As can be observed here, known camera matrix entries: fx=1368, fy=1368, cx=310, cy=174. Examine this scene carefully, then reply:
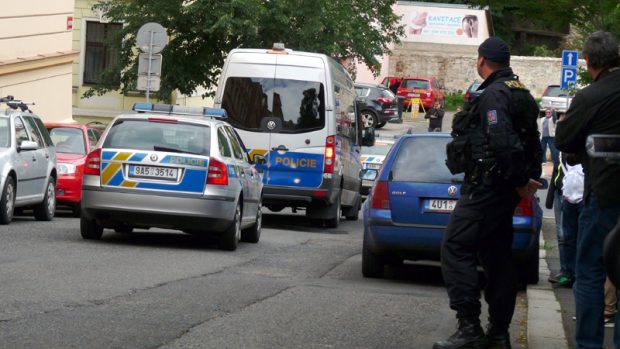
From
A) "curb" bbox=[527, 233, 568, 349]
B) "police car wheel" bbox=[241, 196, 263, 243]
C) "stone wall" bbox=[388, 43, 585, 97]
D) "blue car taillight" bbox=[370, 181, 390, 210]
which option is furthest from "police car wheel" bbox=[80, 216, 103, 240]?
"stone wall" bbox=[388, 43, 585, 97]

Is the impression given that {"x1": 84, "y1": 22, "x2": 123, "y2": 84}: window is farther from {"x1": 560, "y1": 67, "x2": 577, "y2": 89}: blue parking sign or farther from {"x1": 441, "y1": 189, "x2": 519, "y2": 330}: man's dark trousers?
{"x1": 441, "y1": 189, "x2": 519, "y2": 330}: man's dark trousers

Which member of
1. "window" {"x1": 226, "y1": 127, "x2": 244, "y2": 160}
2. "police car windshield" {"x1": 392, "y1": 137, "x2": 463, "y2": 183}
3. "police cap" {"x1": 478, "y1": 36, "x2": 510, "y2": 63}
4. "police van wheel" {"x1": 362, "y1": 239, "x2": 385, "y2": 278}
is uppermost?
"police cap" {"x1": 478, "y1": 36, "x2": 510, "y2": 63}

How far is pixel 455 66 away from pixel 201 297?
206 ft

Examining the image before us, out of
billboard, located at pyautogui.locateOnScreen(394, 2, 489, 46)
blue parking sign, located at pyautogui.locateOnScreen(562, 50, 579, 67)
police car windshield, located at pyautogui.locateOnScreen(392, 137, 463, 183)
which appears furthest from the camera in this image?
billboard, located at pyautogui.locateOnScreen(394, 2, 489, 46)

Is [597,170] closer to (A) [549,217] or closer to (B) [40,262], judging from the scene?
(B) [40,262]

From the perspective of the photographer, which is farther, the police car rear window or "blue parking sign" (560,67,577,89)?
"blue parking sign" (560,67,577,89)

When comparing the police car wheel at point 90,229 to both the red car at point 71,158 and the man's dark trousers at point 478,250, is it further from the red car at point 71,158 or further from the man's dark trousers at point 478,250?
the man's dark trousers at point 478,250

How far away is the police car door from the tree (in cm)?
1253

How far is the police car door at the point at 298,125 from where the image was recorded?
2125cm

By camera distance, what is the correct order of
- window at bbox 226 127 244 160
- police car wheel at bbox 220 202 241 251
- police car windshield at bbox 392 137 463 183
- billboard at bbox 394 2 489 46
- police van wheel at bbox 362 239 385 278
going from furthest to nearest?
billboard at bbox 394 2 489 46 → window at bbox 226 127 244 160 → police car wheel at bbox 220 202 241 251 → police van wheel at bbox 362 239 385 278 → police car windshield at bbox 392 137 463 183

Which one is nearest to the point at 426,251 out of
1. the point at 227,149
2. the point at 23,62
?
the point at 227,149

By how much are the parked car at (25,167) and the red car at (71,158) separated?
1.25 m

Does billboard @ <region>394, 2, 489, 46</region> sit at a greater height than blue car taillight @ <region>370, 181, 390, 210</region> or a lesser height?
greater

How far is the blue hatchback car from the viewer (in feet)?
43.1
